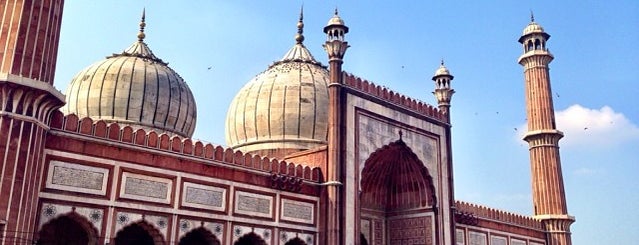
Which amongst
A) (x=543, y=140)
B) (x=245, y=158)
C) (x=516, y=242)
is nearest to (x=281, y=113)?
(x=245, y=158)

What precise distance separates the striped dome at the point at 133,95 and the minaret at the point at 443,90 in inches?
276

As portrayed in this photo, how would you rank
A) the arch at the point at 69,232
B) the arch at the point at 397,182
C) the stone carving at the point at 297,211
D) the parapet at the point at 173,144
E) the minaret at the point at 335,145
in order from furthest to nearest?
the arch at the point at 397,182 < the minaret at the point at 335,145 < the stone carving at the point at 297,211 < the parapet at the point at 173,144 < the arch at the point at 69,232

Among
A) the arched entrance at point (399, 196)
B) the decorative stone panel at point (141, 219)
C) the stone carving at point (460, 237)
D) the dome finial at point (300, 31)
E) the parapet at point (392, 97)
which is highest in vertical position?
the dome finial at point (300, 31)

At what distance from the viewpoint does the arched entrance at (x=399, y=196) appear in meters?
15.4

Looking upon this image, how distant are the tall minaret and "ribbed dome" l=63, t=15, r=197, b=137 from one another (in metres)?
11.8

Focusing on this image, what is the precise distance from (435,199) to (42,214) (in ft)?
31.3

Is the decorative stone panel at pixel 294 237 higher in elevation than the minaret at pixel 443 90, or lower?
lower

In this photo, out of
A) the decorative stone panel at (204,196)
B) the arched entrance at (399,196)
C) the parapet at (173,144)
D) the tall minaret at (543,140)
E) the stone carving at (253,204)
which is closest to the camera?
the parapet at (173,144)

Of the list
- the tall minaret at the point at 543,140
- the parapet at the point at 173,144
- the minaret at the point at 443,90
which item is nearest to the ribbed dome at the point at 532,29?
the tall minaret at the point at 543,140

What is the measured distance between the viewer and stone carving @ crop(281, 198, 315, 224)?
12.6m

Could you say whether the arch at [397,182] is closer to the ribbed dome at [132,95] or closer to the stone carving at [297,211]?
the stone carving at [297,211]

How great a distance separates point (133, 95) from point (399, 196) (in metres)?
7.54

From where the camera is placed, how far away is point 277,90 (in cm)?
1800

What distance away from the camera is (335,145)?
13.2 m
